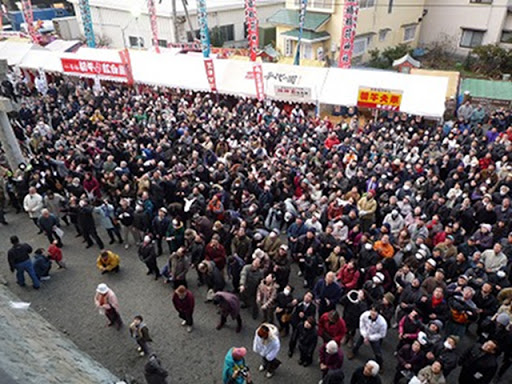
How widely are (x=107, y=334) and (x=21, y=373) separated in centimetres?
424

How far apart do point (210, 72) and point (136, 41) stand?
1905 centimetres

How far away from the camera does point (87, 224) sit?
Answer: 9.43m

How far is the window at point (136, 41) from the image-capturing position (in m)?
32.7

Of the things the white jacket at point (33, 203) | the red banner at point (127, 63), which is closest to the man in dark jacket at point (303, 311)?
the white jacket at point (33, 203)

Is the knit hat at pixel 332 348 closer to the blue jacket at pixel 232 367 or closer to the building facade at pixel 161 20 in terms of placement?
the blue jacket at pixel 232 367

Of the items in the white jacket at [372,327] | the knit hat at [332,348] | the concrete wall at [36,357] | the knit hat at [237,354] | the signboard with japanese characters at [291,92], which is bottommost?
the signboard with japanese characters at [291,92]

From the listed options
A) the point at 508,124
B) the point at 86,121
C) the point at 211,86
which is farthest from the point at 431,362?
the point at 211,86

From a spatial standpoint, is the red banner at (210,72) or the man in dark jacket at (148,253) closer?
the man in dark jacket at (148,253)

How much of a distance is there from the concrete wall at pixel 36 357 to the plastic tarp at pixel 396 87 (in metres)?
13.0

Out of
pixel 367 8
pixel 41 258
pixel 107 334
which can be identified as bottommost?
pixel 107 334

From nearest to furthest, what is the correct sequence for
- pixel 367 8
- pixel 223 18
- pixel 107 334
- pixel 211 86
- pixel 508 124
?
pixel 107 334, pixel 508 124, pixel 211 86, pixel 367 8, pixel 223 18

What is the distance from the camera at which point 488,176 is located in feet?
33.9

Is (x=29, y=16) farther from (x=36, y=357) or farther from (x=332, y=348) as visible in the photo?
(x=332, y=348)

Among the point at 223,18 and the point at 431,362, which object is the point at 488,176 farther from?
the point at 223,18
